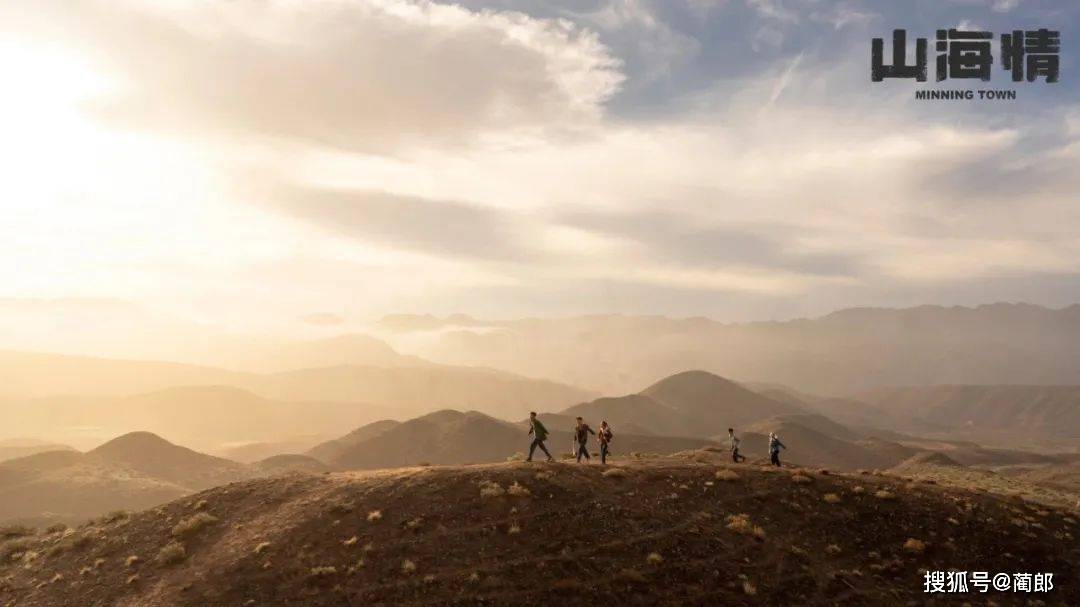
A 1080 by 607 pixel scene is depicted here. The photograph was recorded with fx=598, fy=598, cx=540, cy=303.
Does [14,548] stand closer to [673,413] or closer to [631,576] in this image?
[631,576]

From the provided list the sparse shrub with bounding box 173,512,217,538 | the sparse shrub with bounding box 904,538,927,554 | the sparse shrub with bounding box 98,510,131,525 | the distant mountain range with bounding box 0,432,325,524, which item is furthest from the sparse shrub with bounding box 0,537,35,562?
the distant mountain range with bounding box 0,432,325,524

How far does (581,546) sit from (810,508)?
34.8 feet

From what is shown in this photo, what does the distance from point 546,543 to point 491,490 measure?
147 inches

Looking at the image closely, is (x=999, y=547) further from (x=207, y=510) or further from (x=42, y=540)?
(x=42, y=540)

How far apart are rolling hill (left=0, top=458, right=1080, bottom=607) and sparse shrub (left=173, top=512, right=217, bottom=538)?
86 mm

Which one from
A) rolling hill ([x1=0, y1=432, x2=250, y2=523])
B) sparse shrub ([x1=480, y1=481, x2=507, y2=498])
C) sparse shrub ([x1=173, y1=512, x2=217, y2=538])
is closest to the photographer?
sparse shrub ([x1=480, y1=481, x2=507, y2=498])

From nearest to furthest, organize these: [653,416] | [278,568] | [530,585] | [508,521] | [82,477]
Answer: [530,585] → [278,568] → [508,521] → [82,477] → [653,416]

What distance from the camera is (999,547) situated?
23.1 meters

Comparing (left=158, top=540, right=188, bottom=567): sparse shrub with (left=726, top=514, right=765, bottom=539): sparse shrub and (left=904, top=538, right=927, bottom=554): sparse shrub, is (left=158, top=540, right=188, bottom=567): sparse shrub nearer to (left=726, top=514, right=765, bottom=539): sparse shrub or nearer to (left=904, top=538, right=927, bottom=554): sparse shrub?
(left=726, top=514, right=765, bottom=539): sparse shrub

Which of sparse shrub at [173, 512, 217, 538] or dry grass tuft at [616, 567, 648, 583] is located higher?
dry grass tuft at [616, 567, 648, 583]

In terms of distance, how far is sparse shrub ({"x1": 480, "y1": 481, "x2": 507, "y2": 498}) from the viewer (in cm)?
2377

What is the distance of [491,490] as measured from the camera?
2392 cm

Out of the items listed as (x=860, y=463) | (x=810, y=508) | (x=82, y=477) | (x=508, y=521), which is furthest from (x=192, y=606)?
(x=860, y=463)

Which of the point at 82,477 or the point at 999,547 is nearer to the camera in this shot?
the point at 999,547
